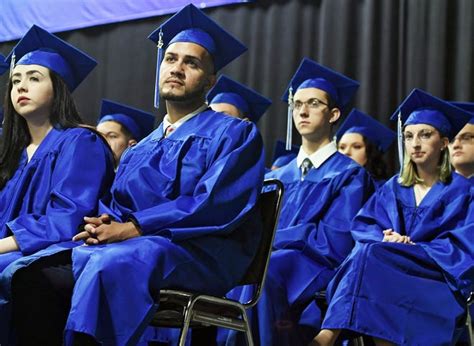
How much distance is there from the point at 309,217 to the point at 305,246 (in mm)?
261

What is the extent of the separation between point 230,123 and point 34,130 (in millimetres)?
931

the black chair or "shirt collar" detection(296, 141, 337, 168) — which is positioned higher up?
"shirt collar" detection(296, 141, 337, 168)

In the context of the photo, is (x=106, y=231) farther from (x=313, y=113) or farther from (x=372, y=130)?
(x=372, y=130)

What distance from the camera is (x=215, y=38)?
3598mm

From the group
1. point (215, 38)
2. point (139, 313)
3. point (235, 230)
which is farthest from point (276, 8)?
point (139, 313)

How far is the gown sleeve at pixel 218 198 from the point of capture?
111 inches

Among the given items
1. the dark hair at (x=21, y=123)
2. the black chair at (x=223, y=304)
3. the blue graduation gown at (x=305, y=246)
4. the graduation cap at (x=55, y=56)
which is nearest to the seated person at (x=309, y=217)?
the blue graduation gown at (x=305, y=246)

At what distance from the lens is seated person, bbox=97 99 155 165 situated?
5176 millimetres

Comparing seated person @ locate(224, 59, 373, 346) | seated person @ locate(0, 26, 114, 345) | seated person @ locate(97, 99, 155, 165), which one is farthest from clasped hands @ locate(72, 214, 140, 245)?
seated person @ locate(97, 99, 155, 165)

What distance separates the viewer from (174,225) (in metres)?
→ 2.83

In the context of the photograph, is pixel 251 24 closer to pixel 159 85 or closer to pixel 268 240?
pixel 159 85

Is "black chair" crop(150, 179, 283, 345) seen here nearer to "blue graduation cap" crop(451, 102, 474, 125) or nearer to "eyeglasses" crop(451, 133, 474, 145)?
"blue graduation cap" crop(451, 102, 474, 125)

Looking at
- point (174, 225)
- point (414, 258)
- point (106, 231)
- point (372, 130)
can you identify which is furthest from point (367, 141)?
point (106, 231)

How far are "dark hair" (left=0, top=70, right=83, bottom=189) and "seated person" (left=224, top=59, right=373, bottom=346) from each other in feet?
3.56
